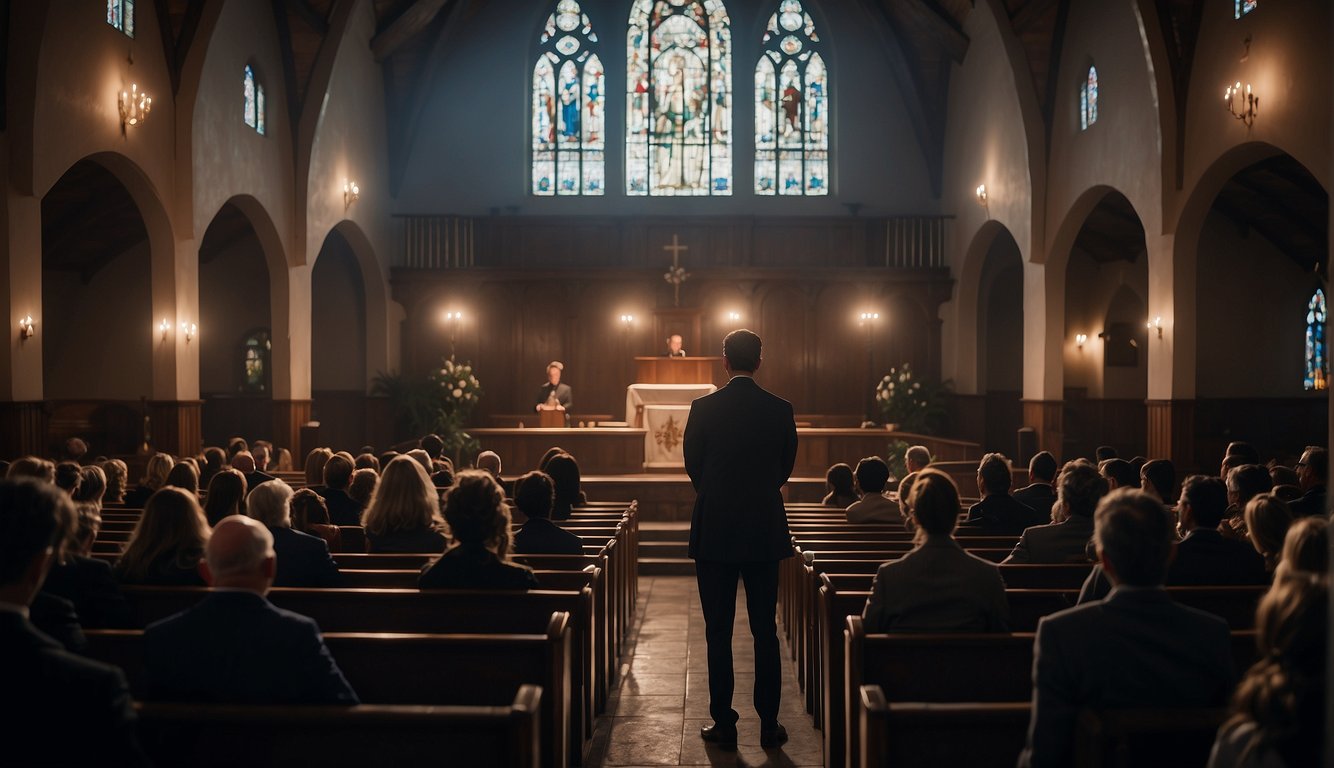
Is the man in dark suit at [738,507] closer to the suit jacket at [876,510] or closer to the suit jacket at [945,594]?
the suit jacket at [945,594]

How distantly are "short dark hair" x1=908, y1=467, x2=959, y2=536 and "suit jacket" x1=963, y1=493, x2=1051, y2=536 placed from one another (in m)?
3.02

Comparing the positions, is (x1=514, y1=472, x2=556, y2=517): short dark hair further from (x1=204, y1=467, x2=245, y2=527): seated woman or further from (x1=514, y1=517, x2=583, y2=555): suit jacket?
(x1=204, y1=467, x2=245, y2=527): seated woman

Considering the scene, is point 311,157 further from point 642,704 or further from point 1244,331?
point 1244,331

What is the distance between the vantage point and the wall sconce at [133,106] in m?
10.7

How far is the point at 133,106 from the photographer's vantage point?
429 inches

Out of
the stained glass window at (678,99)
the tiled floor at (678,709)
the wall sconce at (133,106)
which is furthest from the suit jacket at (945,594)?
the stained glass window at (678,99)

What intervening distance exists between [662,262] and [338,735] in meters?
17.0

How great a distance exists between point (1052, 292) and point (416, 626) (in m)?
12.0

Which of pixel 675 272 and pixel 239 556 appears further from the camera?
pixel 675 272

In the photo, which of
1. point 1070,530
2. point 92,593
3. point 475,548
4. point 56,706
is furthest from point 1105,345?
point 56,706

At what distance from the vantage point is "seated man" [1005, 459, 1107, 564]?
5.56 meters

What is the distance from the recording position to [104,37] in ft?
34.6

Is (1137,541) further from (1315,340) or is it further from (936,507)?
(1315,340)

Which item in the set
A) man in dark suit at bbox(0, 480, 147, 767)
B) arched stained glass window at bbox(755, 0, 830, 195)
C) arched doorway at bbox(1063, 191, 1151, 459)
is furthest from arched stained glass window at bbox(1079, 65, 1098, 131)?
man in dark suit at bbox(0, 480, 147, 767)
